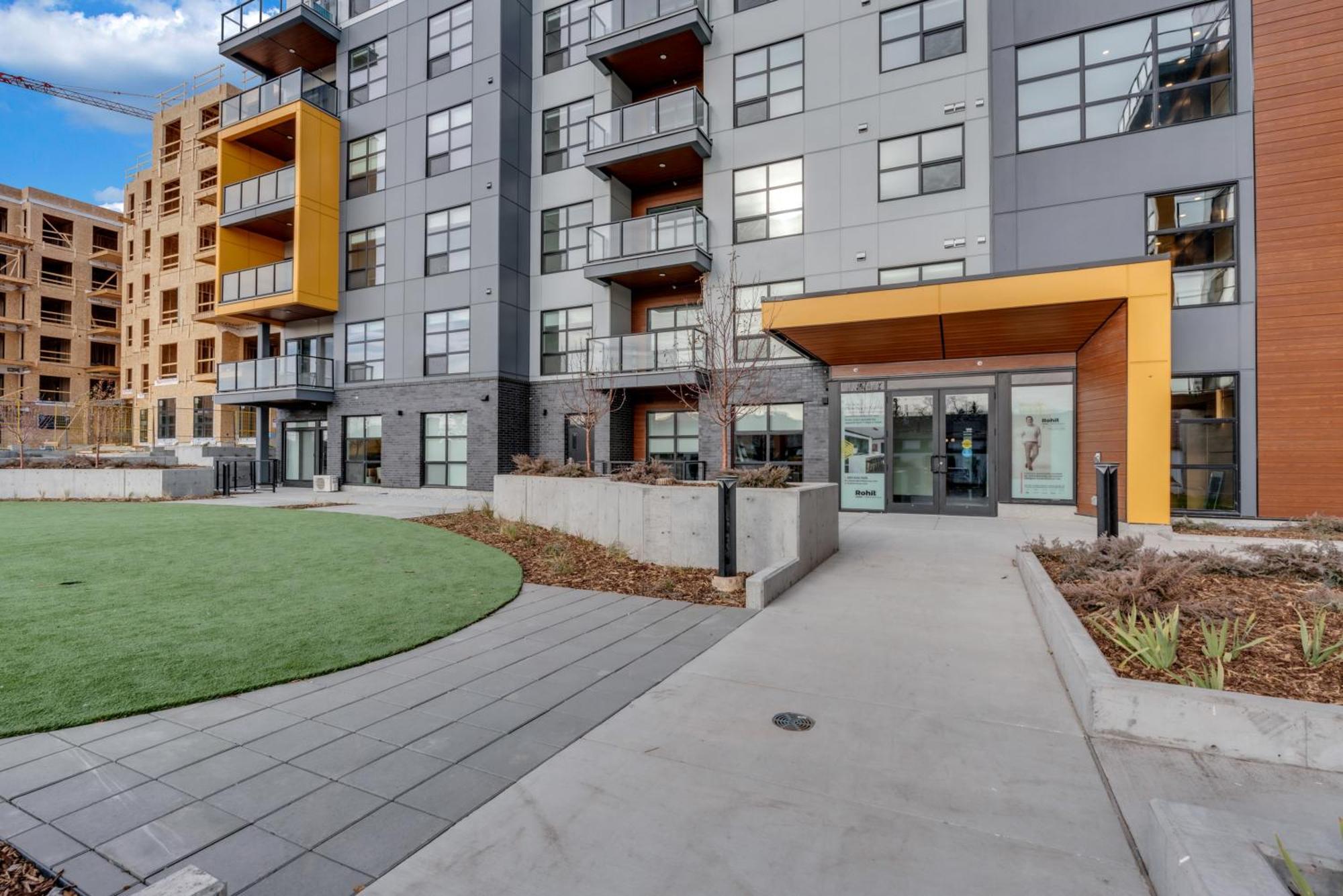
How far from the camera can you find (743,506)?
8.25 meters

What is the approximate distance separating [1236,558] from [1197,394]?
27.5ft

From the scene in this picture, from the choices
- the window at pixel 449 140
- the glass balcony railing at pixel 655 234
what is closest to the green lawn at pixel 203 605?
the glass balcony railing at pixel 655 234

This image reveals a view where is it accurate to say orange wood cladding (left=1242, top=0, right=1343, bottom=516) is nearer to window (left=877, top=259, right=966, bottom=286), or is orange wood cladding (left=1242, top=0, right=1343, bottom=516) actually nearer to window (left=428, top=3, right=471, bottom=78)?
window (left=877, top=259, right=966, bottom=286)

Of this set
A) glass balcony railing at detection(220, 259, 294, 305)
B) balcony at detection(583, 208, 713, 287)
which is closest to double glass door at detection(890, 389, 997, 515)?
balcony at detection(583, 208, 713, 287)

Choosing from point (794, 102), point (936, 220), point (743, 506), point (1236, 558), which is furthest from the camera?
point (794, 102)

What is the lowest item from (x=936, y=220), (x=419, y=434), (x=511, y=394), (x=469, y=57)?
(x=419, y=434)

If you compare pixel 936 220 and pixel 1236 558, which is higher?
pixel 936 220

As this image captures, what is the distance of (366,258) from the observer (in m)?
22.4

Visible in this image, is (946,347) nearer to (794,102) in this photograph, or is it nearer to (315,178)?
(794,102)

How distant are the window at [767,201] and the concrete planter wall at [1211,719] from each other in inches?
598

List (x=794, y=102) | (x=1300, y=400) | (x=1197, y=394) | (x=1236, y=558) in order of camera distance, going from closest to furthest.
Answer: (x=1236, y=558)
(x=1300, y=400)
(x=1197, y=394)
(x=794, y=102)

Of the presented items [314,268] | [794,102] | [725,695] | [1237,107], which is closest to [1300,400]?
[1237,107]

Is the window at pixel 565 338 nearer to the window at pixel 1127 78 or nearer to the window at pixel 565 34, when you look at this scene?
the window at pixel 565 34

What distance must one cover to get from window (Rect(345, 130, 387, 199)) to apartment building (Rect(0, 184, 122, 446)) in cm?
3061
